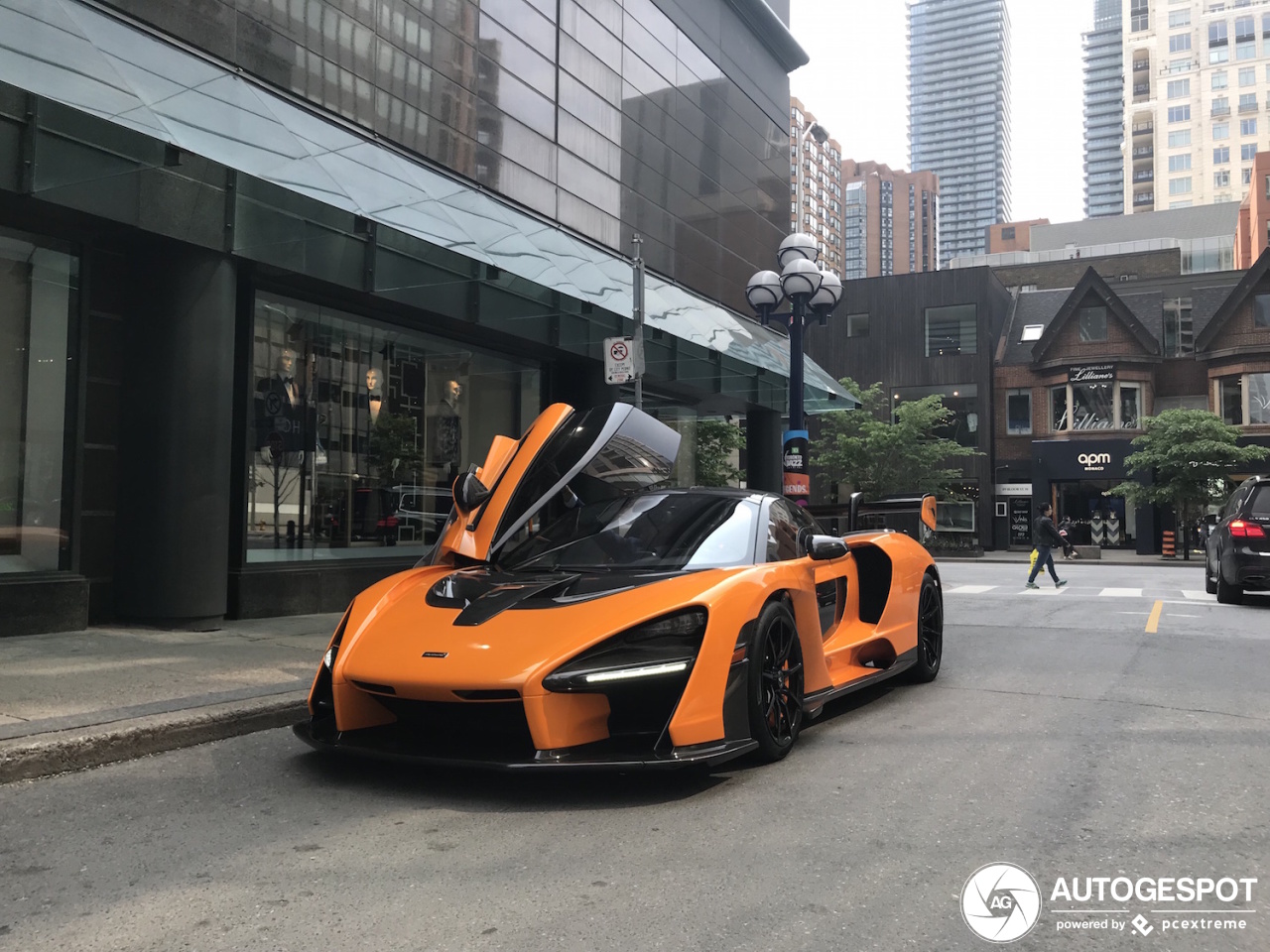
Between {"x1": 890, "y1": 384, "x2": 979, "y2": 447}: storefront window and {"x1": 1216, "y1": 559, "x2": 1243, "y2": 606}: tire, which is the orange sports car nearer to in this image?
{"x1": 1216, "y1": 559, "x2": 1243, "y2": 606}: tire

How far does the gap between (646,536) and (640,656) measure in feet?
4.59

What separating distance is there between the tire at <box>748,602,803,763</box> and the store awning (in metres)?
6.15

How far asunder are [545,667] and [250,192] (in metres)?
6.93

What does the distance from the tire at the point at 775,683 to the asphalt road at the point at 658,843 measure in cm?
16

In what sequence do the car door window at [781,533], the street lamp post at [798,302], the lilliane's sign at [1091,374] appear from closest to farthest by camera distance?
the car door window at [781,533]
the street lamp post at [798,302]
the lilliane's sign at [1091,374]

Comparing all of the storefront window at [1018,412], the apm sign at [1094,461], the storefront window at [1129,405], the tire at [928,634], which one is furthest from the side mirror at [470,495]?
the storefront window at [1018,412]

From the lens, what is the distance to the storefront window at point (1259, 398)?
132 ft

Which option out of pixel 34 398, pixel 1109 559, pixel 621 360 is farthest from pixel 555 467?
pixel 1109 559

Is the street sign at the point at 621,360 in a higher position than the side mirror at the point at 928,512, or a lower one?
higher

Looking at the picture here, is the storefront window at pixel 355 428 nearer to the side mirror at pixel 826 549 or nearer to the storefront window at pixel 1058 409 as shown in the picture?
the side mirror at pixel 826 549

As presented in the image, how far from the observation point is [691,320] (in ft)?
53.8

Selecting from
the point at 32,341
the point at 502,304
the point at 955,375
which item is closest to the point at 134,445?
the point at 32,341

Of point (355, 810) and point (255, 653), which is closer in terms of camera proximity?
point (355, 810)

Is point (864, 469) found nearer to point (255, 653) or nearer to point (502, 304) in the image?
point (502, 304)
